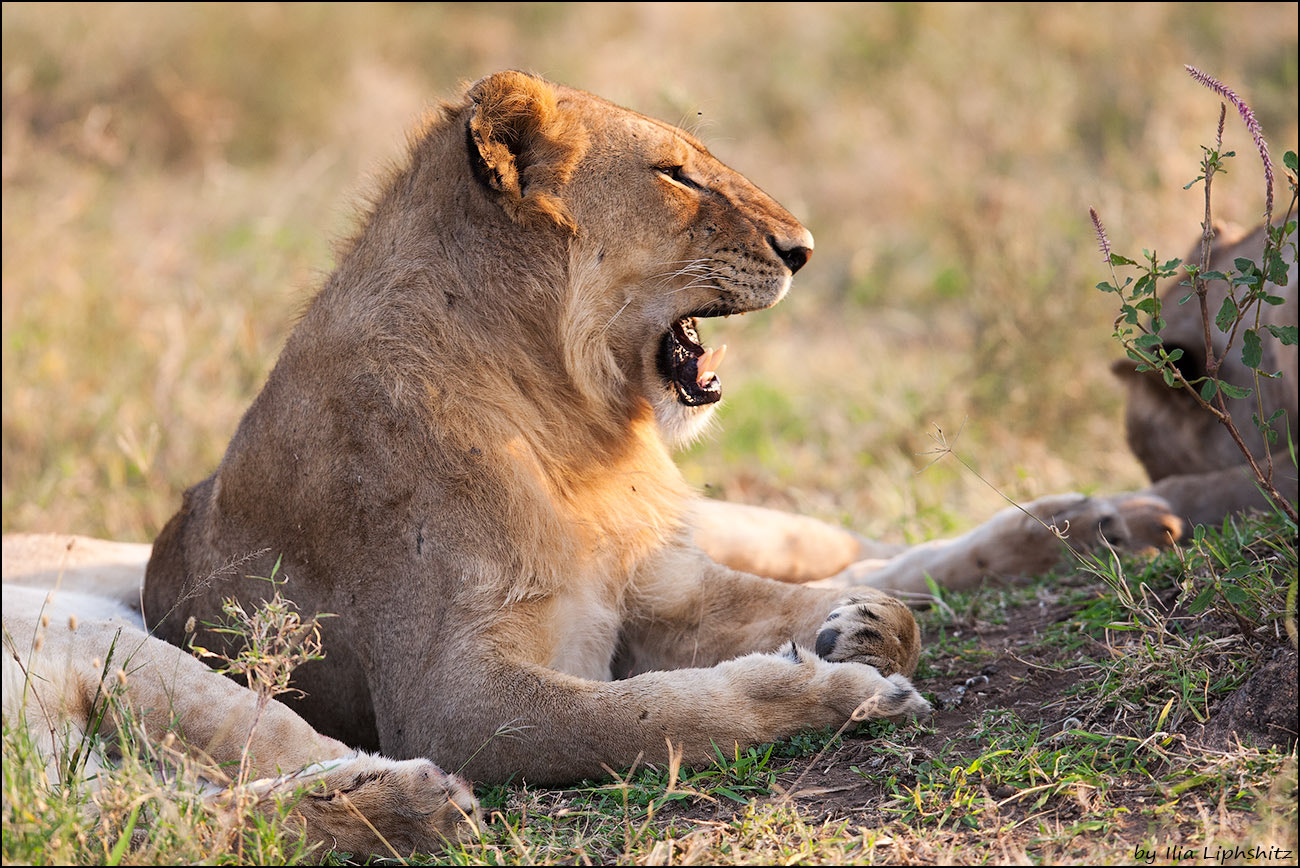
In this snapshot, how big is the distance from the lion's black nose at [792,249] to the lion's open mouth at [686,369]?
0.25 metres

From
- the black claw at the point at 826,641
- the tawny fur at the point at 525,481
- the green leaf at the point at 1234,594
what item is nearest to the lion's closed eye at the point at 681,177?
the tawny fur at the point at 525,481

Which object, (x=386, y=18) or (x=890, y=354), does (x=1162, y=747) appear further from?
(x=386, y=18)

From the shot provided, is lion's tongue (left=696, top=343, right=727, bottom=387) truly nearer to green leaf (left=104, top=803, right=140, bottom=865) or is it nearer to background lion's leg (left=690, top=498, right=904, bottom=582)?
background lion's leg (left=690, top=498, right=904, bottom=582)

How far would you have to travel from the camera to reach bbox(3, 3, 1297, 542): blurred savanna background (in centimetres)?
552

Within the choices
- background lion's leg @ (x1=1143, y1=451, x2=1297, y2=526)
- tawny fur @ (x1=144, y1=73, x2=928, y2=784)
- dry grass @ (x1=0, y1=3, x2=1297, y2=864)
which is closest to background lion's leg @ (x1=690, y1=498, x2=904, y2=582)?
dry grass @ (x1=0, y1=3, x2=1297, y2=864)

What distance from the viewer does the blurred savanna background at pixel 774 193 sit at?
5.52 metres

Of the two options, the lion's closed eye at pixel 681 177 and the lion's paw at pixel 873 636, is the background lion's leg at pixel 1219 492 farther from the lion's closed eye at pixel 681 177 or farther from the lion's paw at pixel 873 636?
the lion's closed eye at pixel 681 177

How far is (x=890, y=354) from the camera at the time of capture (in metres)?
7.21

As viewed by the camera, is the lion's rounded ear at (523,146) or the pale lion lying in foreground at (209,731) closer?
the pale lion lying in foreground at (209,731)

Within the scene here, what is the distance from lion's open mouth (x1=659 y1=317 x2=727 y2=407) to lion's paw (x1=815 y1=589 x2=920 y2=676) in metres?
0.58

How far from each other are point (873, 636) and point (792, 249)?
91 centimetres

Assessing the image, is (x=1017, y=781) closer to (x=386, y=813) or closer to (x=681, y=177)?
(x=386, y=813)

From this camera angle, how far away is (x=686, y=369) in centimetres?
296

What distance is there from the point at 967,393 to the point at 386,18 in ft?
31.9
